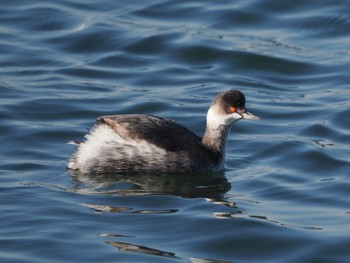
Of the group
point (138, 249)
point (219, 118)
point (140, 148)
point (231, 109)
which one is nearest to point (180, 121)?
point (219, 118)

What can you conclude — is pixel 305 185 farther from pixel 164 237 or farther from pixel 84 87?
pixel 84 87

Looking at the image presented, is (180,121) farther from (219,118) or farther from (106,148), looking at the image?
(106,148)

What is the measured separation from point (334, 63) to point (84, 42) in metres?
3.36

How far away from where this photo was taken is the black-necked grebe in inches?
436

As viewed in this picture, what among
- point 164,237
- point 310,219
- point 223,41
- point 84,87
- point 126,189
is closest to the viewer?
point 164,237

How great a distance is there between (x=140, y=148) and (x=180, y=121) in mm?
2166

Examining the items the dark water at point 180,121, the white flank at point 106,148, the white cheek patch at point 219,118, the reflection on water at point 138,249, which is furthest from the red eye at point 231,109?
the reflection on water at point 138,249

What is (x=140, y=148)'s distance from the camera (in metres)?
11.2

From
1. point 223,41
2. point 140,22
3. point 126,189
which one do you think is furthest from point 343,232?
point 140,22

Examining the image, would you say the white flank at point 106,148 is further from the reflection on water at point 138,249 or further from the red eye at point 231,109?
the reflection on water at point 138,249

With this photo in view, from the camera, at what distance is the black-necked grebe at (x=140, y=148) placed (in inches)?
436

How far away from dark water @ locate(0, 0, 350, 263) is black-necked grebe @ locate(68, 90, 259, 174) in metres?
0.14

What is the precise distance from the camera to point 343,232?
9695 mm

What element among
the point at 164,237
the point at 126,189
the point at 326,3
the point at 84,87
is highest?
the point at 326,3
